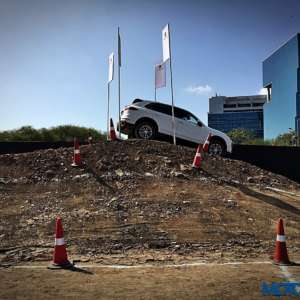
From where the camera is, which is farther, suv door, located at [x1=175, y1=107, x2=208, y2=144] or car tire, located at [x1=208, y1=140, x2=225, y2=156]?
car tire, located at [x1=208, y1=140, x2=225, y2=156]

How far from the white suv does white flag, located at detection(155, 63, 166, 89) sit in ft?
2.40

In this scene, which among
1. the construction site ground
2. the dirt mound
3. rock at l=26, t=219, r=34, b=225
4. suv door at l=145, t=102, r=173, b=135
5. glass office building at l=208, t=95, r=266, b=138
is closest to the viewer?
the construction site ground

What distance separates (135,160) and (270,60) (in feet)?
317

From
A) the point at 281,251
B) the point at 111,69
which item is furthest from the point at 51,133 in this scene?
the point at 281,251

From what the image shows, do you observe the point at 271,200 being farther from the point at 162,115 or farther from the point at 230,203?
the point at 162,115

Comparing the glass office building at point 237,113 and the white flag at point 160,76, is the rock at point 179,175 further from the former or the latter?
the glass office building at point 237,113

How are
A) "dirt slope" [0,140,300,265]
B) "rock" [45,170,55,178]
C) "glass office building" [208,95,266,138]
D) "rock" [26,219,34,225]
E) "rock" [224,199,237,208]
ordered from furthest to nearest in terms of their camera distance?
"glass office building" [208,95,266,138], "rock" [45,170,55,178], "rock" [224,199,237,208], "rock" [26,219,34,225], "dirt slope" [0,140,300,265]

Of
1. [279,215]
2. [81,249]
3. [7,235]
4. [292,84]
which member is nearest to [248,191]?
[279,215]

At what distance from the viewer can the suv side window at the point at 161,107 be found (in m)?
18.2

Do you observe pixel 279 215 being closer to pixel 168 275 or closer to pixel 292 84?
pixel 168 275

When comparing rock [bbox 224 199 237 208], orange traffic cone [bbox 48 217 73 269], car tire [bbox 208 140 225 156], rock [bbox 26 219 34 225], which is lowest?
→ orange traffic cone [bbox 48 217 73 269]

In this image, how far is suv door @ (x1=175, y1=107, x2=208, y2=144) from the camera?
61.2 feet

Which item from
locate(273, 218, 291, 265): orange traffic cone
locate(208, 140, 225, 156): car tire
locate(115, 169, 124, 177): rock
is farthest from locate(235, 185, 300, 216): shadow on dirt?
locate(208, 140, 225, 156): car tire

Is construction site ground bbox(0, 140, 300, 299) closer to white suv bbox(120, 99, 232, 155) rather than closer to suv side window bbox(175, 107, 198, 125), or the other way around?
white suv bbox(120, 99, 232, 155)
